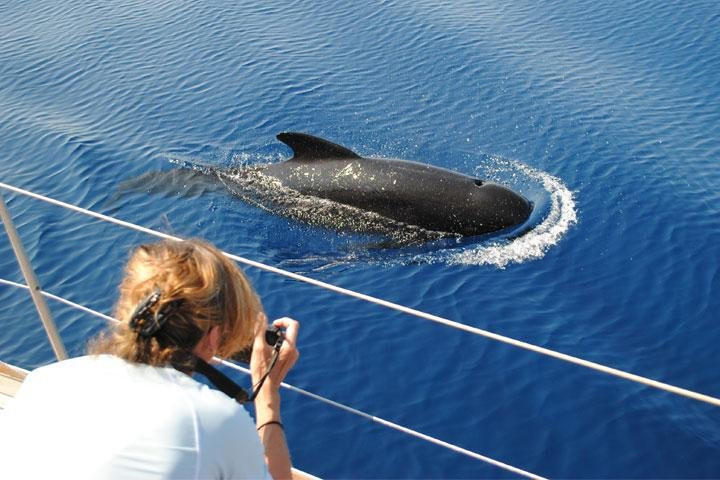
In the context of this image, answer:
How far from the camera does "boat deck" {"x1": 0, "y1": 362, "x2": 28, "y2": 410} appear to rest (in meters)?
5.05

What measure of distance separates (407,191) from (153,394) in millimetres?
8242

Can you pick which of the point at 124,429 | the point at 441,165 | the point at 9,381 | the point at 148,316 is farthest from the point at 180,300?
the point at 441,165

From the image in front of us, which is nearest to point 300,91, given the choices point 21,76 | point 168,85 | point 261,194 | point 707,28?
point 168,85

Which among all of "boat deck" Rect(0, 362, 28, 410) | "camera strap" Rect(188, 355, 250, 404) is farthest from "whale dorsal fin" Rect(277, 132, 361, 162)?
"camera strap" Rect(188, 355, 250, 404)

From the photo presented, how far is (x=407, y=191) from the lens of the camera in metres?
10.4

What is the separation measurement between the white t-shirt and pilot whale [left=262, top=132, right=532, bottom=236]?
781 cm

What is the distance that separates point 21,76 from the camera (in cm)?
1719

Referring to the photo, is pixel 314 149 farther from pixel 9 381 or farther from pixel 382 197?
pixel 9 381

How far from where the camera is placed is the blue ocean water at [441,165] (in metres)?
7.30

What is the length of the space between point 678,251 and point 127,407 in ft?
29.5

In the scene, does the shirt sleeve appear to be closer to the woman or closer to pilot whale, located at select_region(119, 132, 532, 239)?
the woman

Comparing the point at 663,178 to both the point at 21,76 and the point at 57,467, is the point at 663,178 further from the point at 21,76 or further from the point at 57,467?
the point at 21,76

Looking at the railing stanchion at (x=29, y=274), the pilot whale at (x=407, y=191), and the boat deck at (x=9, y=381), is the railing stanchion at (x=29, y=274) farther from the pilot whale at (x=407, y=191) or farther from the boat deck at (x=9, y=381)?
the pilot whale at (x=407, y=191)

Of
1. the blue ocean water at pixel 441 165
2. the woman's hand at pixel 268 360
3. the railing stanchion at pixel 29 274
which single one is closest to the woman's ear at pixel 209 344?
the woman's hand at pixel 268 360
